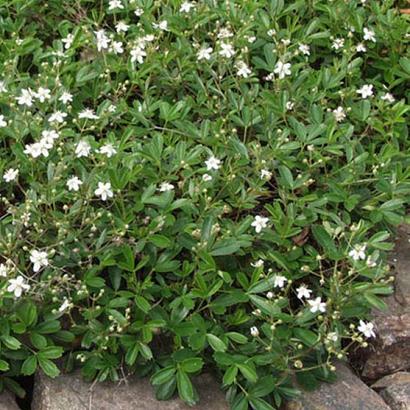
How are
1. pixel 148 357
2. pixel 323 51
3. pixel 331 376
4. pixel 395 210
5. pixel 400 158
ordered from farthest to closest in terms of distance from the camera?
pixel 323 51 → pixel 400 158 → pixel 395 210 → pixel 331 376 → pixel 148 357

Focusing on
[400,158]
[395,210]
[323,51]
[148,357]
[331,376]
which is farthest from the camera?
[323,51]

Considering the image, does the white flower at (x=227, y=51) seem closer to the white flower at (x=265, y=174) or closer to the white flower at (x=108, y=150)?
the white flower at (x=265, y=174)

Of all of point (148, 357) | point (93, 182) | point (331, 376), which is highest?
point (93, 182)

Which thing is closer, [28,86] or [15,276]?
[15,276]

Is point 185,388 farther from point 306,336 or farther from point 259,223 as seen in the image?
point 259,223

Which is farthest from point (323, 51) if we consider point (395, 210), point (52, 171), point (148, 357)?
point (148, 357)

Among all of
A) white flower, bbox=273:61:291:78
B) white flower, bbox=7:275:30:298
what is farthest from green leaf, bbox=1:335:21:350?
white flower, bbox=273:61:291:78

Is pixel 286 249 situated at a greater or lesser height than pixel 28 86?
lesser

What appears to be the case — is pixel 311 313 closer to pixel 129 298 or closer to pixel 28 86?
pixel 129 298
